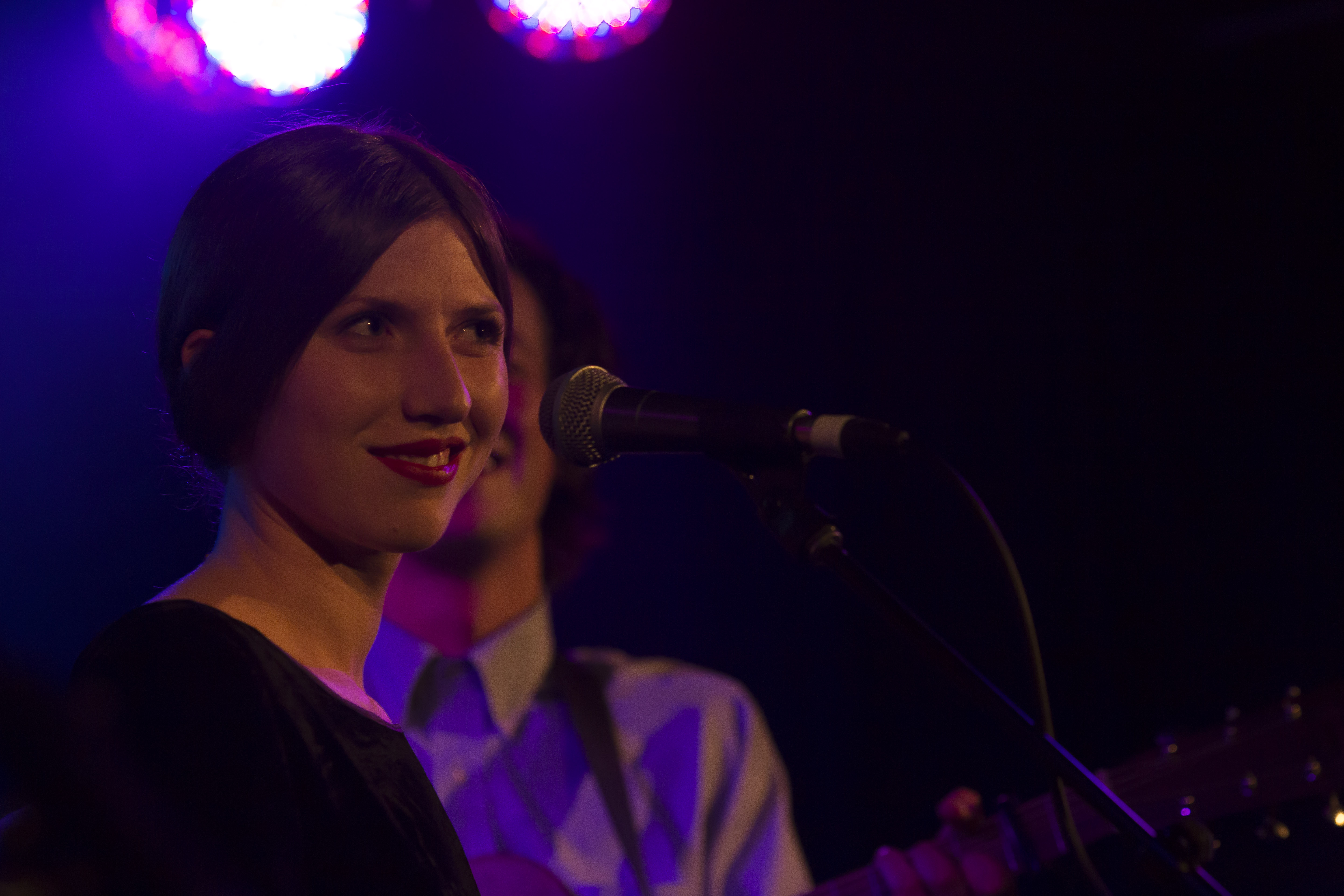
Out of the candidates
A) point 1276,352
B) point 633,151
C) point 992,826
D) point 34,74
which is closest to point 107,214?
point 34,74

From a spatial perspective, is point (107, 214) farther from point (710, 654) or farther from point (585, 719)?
point (710, 654)

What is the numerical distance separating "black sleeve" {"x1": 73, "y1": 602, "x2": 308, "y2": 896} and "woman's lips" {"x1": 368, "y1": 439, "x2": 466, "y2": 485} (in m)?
0.33

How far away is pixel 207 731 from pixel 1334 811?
1.97 metres

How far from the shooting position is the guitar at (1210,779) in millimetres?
1986

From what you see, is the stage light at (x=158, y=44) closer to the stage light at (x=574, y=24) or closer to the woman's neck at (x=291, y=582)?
the stage light at (x=574, y=24)

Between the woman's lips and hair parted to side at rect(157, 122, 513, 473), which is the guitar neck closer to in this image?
the woman's lips

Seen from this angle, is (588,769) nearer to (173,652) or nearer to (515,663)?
(515,663)

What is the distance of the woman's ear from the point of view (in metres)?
1.39

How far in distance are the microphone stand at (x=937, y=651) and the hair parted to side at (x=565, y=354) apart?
5.89 feet

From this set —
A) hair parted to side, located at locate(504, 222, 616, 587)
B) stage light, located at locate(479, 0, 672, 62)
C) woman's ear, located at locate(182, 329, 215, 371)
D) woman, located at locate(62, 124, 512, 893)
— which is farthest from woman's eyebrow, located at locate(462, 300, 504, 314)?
stage light, located at locate(479, 0, 672, 62)

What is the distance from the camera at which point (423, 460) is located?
143 cm

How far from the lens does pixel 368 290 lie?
4.54 ft

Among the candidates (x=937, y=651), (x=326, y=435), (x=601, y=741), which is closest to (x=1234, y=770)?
(x=937, y=651)

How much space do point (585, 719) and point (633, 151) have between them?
1.99 metres
